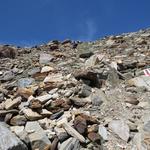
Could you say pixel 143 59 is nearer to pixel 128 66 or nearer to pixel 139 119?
pixel 128 66

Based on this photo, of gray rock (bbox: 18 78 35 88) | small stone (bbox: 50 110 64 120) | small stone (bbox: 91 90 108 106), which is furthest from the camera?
gray rock (bbox: 18 78 35 88)

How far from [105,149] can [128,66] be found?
6317 millimetres

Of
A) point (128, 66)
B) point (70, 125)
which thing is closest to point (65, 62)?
point (128, 66)

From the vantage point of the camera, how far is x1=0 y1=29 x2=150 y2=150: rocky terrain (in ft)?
34.3

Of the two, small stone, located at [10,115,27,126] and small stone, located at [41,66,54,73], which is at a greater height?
small stone, located at [41,66,54,73]

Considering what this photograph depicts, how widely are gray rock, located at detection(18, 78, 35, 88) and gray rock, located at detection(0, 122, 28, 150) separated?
4.39 meters

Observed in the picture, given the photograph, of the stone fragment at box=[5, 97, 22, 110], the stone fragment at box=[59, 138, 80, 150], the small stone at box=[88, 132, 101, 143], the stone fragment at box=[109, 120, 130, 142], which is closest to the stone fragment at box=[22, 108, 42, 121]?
the stone fragment at box=[5, 97, 22, 110]

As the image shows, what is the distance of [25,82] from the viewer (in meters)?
14.6

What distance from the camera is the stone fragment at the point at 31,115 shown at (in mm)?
11430

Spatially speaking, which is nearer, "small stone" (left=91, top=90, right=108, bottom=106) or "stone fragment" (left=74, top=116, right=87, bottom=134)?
"stone fragment" (left=74, top=116, right=87, bottom=134)

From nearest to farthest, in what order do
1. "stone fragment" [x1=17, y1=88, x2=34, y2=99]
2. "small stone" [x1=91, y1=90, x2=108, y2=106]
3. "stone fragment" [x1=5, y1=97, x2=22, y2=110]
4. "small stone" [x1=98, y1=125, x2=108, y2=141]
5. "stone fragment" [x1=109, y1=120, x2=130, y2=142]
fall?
"small stone" [x1=98, y1=125, x2=108, y2=141]
"stone fragment" [x1=109, y1=120, x2=130, y2=142]
"stone fragment" [x1=5, y1=97, x2=22, y2=110]
"small stone" [x1=91, y1=90, x2=108, y2=106]
"stone fragment" [x1=17, y1=88, x2=34, y2=99]

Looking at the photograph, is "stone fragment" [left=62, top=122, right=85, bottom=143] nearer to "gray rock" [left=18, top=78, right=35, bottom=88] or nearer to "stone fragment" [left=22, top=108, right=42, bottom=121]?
"stone fragment" [left=22, top=108, right=42, bottom=121]

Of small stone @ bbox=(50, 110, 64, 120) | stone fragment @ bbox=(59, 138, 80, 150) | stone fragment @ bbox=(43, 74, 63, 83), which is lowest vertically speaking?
stone fragment @ bbox=(59, 138, 80, 150)

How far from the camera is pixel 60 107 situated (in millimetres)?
12070
